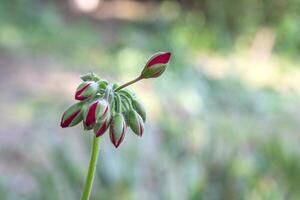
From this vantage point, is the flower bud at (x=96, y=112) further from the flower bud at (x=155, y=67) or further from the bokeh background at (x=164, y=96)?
the bokeh background at (x=164, y=96)

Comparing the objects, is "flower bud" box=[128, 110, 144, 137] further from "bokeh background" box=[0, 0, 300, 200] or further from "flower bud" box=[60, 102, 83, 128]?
"bokeh background" box=[0, 0, 300, 200]

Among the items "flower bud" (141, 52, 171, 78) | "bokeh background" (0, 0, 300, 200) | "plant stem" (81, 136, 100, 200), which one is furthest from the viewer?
"bokeh background" (0, 0, 300, 200)

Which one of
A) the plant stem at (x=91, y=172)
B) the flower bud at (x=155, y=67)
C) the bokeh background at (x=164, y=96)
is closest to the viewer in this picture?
the plant stem at (x=91, y=172)

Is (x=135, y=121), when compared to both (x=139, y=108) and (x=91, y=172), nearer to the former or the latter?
(x=139, y=108)

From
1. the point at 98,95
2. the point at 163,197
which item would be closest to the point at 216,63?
the point at 163,197

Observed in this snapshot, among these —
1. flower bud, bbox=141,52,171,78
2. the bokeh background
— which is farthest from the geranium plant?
the bokeh background

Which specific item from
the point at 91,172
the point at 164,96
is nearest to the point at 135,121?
the point at 91,172

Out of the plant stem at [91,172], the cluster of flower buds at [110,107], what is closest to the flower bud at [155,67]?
the cluster of flower buds at [110,107]
